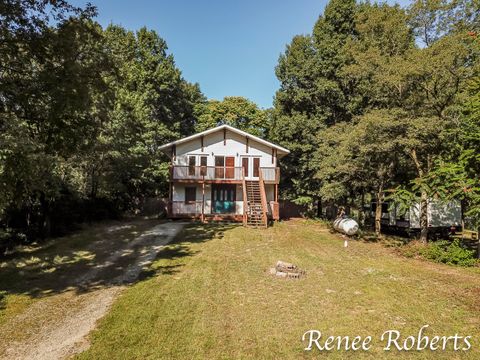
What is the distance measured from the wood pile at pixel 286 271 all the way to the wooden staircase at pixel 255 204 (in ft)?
37.1

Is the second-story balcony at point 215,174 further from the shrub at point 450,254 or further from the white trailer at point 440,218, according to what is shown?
the shrub at point 450,254

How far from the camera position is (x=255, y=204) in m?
24.6

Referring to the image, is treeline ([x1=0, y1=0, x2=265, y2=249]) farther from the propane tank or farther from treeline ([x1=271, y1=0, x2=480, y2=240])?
the propane tank

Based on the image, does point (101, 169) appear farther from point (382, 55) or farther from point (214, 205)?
point (382, 55)

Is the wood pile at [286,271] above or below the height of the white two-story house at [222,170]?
below

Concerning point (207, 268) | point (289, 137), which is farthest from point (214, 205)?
point (207, 268)

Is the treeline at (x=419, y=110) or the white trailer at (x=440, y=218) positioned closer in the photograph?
the treeline at (x=419, y=110)

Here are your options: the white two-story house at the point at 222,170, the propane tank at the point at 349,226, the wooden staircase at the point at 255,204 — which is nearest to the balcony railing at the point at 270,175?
the white two-story house at the point at 222,170

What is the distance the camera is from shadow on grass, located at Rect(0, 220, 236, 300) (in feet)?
32.9

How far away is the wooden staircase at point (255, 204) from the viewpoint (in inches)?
912

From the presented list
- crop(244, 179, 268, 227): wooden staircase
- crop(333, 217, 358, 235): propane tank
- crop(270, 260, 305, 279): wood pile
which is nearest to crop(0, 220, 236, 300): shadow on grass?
crop(270, 260, 305, 279): wood pile

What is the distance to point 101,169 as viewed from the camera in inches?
1025

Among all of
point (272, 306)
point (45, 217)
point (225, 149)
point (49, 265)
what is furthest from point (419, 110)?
point (45, 217)

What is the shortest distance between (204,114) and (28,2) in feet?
123
